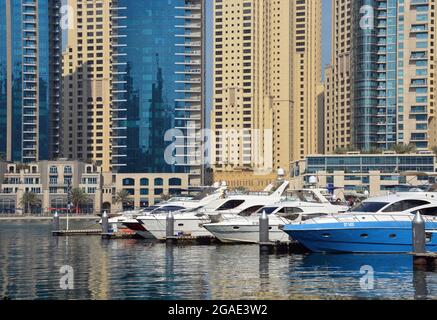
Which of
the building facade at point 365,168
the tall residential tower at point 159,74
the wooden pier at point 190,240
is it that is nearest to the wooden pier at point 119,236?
the wooden pier at point 190,240

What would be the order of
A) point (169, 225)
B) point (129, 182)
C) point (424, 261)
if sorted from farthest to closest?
point (129, 182) < point (169, 225) < point (424, 261)

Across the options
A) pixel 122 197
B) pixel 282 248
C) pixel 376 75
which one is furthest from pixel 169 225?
pixel 122 197

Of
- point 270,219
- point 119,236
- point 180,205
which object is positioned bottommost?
point 119,236

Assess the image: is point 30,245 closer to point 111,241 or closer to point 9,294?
point 111,241

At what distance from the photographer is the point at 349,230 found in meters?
49.9

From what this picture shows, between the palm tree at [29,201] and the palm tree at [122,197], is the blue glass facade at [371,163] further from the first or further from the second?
the palm tree at [29,201]

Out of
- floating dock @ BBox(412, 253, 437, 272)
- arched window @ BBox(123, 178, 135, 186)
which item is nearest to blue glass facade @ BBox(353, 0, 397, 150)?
arched window @ BBox(123, 178, 135, 186)

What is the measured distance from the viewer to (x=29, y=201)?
18000cm

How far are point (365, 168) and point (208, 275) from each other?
4789 inches

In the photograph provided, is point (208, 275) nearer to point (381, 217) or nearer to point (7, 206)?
point (381, 217)

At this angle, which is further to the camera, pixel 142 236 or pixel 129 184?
pixel 129 184

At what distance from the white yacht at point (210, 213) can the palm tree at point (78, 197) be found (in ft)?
370

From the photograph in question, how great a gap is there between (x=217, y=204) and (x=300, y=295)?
30.6m

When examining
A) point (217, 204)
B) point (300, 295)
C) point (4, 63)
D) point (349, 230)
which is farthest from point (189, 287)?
point (4, 63)
